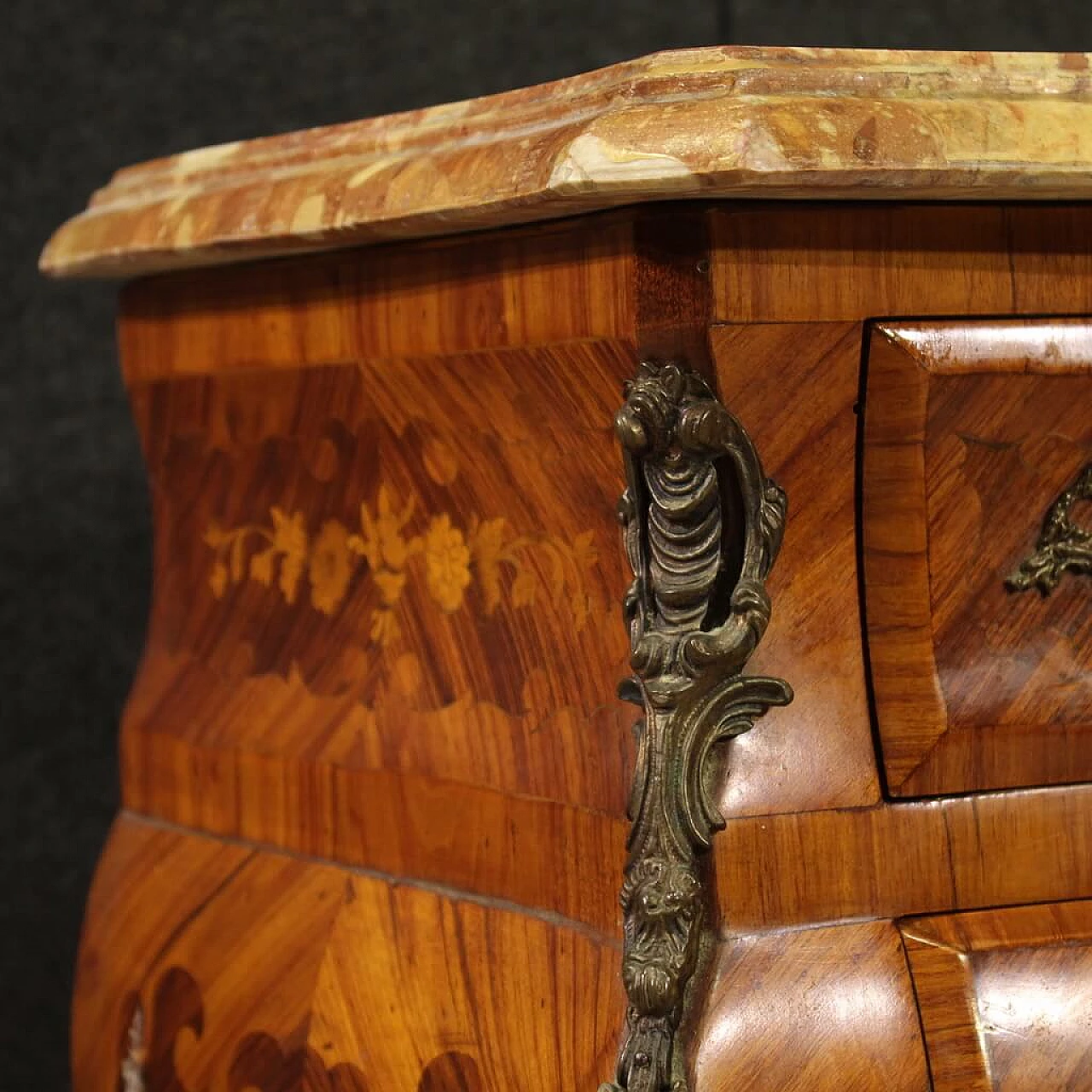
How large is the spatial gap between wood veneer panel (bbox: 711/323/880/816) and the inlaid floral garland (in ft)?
0.26

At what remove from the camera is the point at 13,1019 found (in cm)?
150

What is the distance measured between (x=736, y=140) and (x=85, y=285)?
3.03 feet

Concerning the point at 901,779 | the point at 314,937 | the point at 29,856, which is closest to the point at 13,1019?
the point at 29,856

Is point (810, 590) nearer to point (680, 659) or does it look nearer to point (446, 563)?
point (680, 659)

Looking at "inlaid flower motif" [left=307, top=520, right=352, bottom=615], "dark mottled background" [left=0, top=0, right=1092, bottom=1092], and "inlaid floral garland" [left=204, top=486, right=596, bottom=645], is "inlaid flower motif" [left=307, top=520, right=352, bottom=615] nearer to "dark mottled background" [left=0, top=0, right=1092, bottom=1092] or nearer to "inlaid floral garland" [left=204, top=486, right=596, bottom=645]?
"inlaid floral garland" [left=204, top=486, right=596, bottom=645]

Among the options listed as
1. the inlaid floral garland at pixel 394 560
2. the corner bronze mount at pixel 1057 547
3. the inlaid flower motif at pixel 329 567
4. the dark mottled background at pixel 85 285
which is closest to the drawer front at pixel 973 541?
the corner bronze mount at pixel 1057 547

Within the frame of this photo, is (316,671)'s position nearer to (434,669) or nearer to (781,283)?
(434,669)

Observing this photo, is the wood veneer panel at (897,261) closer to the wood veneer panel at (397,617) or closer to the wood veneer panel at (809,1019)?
the wood veneer panel at (397,617)

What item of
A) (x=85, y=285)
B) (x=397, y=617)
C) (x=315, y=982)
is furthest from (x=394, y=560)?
(x=85, y=285)

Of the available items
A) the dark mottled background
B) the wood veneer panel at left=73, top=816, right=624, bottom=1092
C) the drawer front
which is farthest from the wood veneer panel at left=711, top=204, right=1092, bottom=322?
the dark mottled background

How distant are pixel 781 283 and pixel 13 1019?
96 cm

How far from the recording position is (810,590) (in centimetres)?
76

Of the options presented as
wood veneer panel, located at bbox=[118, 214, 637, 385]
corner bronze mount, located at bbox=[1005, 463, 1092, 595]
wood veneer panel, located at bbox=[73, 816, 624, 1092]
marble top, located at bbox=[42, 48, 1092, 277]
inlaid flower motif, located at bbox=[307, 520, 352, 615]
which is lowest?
wood veneer panel, located at bbox=[73, 816, 624, 1092]

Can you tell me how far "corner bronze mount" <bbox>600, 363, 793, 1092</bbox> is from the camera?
732 mm
